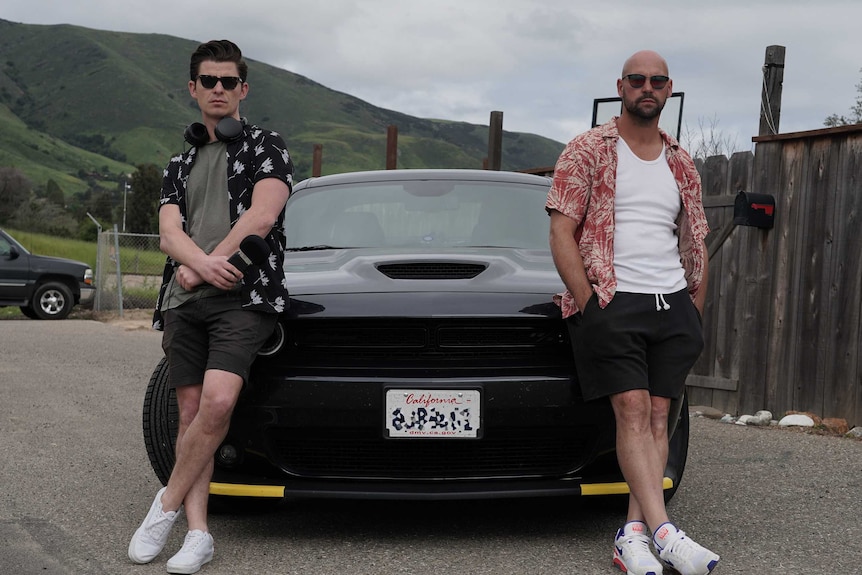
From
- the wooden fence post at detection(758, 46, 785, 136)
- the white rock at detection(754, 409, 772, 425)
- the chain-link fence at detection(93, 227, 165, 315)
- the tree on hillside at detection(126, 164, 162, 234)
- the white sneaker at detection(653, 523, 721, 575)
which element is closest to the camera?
the white sneaker at detection(653, 523, 721, 575)

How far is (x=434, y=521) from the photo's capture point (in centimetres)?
438

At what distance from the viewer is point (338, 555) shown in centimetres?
381

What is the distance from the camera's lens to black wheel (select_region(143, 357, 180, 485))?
4.13 metres

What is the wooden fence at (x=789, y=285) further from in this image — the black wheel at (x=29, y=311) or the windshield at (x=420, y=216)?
the black wheel at (x=29, y=311)

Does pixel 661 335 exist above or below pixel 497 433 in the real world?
above

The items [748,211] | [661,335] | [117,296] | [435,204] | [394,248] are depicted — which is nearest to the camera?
[661,335]

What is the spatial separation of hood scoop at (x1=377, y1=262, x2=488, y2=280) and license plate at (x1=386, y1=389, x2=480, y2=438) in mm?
508

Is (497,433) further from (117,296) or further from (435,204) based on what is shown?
(117,296)

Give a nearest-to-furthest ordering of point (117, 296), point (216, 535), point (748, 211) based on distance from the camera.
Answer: point (216, 535) < point (748, 211) < point (117, 296)

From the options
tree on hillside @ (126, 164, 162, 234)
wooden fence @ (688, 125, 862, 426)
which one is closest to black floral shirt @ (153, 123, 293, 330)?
wooden fence @ (688, 125, 862, 426)

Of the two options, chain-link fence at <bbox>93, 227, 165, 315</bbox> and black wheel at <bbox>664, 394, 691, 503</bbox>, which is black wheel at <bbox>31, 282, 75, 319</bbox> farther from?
black wheel at <bbox>664, 394, 691, 503</bbox>

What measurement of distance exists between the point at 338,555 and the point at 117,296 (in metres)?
16.4

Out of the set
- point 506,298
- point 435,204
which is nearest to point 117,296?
point 435,204

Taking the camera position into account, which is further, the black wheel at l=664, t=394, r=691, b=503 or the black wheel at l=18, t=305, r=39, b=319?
the black wheel at l=18, t=305, r=39, b=319
